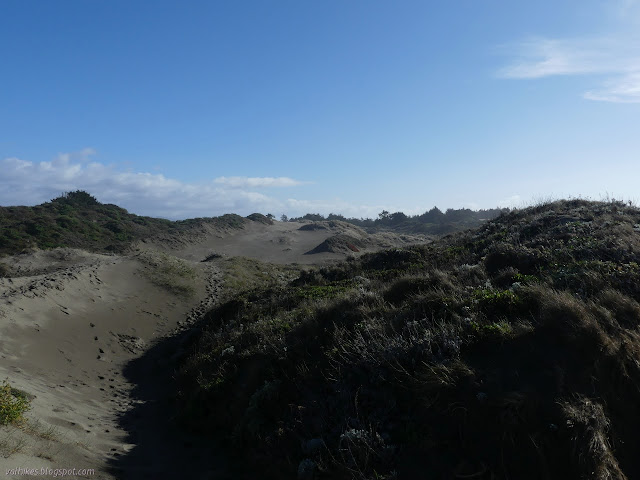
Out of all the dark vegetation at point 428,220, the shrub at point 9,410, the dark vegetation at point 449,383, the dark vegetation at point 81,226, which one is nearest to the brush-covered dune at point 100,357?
the shrub at point 9,410

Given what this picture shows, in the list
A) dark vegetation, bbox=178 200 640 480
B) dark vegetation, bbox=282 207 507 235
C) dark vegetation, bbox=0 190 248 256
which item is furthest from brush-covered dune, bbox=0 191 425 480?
dark vegetation, bbox=282 207 507 235

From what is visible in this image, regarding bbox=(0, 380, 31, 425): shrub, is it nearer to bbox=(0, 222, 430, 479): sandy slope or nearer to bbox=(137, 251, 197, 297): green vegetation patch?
bbox=(0, 222, 430, 479): sandy slope

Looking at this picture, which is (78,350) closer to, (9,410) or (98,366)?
(98,366)

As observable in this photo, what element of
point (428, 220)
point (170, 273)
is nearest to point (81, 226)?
point (170, 273)

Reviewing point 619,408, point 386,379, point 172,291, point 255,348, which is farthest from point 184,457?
point 172,291

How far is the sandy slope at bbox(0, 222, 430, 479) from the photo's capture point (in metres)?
6.23

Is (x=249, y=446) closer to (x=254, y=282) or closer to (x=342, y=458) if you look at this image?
(x=342, y=458)

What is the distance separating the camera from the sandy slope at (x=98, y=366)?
6234 mm

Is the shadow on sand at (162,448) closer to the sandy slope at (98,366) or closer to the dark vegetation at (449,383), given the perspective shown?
the sandy slope at (98,366)

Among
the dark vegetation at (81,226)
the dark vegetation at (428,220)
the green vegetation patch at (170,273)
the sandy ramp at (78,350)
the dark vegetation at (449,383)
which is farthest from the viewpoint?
the dark vegetation at (428,220)

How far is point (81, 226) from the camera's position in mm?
41531

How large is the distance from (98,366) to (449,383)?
10942mm

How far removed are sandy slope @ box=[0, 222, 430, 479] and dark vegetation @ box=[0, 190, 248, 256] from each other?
8353 mm

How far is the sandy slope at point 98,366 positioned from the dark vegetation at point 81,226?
27.4 feet
